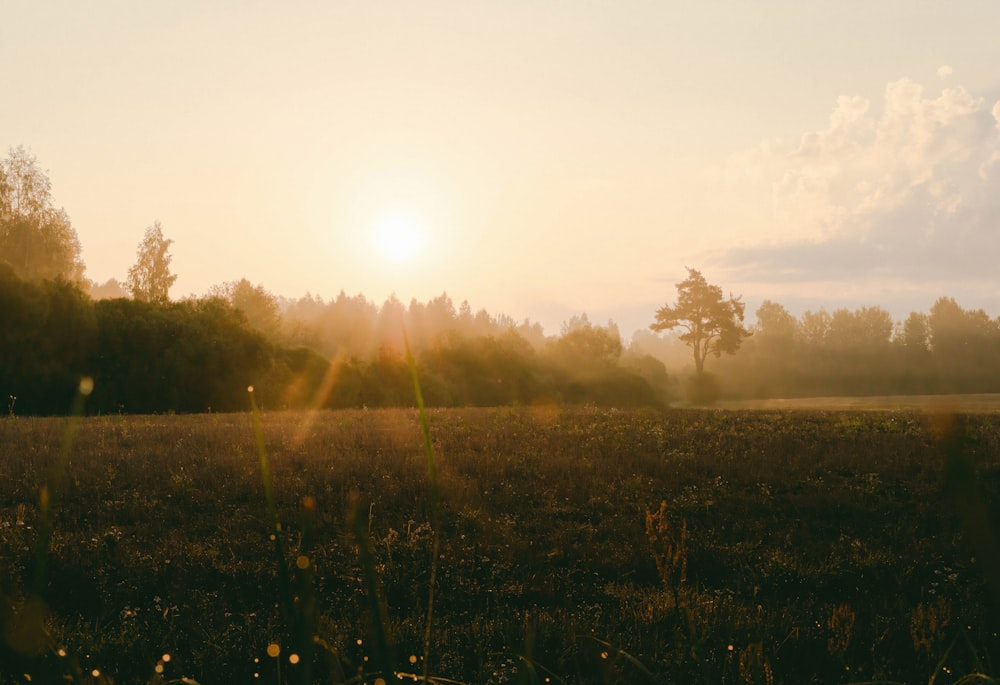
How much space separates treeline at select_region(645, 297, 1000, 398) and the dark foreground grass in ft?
189

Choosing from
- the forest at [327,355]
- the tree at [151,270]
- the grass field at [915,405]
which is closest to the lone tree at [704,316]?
the forest at [327,355]

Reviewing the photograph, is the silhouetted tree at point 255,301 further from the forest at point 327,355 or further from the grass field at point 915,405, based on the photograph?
the grass field at point 915,405

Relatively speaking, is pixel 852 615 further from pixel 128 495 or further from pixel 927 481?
pixel 128 495

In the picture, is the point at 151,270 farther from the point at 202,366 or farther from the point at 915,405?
the point at 915,405

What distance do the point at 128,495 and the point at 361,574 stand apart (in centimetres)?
502

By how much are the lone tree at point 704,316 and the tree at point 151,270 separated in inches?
1836

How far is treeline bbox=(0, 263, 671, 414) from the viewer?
3497 cm

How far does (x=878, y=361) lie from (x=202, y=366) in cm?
6630

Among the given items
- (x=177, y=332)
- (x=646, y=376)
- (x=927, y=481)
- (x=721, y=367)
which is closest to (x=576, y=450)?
(x=927, y=481)

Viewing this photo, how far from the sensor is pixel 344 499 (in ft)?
37.5

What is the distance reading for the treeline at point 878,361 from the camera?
68.5 meters

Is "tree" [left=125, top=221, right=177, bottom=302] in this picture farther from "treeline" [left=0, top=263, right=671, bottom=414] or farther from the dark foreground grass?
the dark foreground grass

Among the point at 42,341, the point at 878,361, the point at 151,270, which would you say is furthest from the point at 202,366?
the point at 878,361

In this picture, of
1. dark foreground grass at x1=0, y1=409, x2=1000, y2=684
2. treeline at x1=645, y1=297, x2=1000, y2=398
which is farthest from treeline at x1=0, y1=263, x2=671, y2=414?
dark foreground grass at x1=0, y1=409, x2=1000, y2=684
